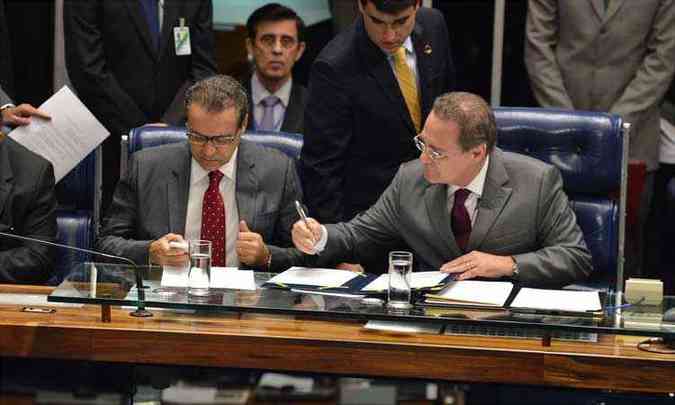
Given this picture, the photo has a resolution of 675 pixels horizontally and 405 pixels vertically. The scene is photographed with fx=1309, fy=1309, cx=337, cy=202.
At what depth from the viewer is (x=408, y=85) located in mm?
4832

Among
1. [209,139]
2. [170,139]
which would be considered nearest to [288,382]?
[209,139]

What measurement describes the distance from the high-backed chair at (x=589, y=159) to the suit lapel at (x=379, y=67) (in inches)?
15.6

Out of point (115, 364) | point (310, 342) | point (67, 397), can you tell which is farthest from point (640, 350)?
point (67, 397)

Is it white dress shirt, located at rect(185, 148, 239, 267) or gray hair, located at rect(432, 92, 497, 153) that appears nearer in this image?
gray hair, located at rect(432, 92, 497, 153)

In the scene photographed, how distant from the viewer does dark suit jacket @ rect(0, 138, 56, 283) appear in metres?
4.34

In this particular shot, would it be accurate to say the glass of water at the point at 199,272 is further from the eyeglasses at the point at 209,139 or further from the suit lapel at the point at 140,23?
the suit lapel at the point at 140,23

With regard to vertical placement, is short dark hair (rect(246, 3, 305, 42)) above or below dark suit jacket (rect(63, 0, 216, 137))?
above

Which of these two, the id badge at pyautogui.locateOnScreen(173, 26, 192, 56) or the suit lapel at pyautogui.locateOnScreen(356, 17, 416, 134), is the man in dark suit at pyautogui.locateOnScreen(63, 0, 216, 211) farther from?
the suit lapel at pyautogui.locateOnScreen(356, 17, 416, 134)

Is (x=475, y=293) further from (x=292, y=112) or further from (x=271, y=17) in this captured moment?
(x=271, y=17)

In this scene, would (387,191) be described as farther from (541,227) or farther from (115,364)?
(115,364)

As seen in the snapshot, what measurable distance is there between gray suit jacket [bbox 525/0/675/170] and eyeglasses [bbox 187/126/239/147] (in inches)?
75.5

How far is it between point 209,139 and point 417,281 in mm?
973

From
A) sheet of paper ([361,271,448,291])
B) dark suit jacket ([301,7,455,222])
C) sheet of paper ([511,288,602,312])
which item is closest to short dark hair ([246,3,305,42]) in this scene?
dark suit jacket ([301,7,455,222])

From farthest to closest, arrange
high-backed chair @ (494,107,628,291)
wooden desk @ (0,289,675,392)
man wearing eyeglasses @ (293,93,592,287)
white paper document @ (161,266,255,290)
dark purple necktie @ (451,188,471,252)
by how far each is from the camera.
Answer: high-backed chair @ (494,107,628,291) < dark purple necktie @ (451,188,471,252) < man wearing eyeglasses @ (293,93,592,287) < white paper document @ (161,266,255,290) < wooden desk @ (0,289,675,392)
